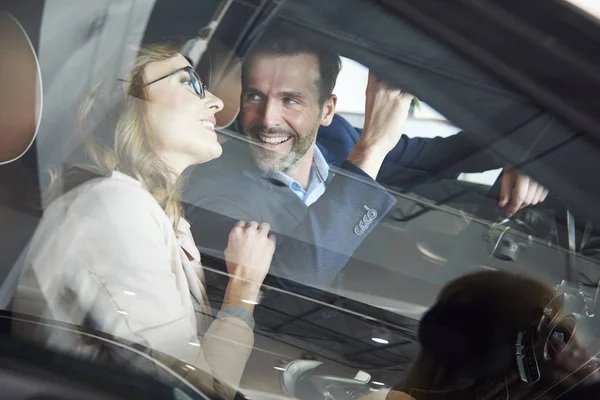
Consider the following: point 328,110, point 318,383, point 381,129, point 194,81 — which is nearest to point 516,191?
point 381,129

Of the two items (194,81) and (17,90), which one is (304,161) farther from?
(17,90)

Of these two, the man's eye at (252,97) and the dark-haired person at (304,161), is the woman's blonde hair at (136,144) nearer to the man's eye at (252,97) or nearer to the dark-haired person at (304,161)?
the dark-haired person at (304,161)

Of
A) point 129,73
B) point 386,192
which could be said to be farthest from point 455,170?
point 129,73

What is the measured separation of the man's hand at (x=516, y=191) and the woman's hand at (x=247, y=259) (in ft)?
1.42

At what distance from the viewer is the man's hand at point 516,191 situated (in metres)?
1.14

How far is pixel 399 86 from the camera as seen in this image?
1.11 meters

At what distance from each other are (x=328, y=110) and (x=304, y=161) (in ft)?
0.32

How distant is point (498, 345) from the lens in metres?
1.16

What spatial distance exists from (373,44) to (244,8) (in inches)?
9.4

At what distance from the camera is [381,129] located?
1.10 meters

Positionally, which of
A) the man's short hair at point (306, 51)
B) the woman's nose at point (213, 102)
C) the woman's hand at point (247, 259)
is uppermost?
the man's short hair at point (306, 51)

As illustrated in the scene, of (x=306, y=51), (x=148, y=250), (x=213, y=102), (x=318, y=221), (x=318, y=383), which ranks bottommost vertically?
(x=318, y=383)

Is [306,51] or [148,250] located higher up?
[306,51]

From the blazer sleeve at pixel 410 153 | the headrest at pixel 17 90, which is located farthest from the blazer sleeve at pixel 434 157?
the headrest at pixel 17 90
